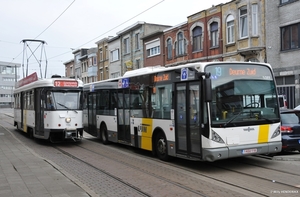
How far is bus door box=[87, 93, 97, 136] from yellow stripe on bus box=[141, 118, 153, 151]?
17.0 feet

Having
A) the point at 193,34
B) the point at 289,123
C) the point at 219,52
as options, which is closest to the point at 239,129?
the point at 289,123

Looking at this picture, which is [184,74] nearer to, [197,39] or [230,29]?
[230,29]

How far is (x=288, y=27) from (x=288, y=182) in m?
16.4

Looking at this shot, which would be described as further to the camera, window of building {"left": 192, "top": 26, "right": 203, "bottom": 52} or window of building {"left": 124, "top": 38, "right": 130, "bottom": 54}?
window of building {"left": 124, "top": 38, "right": 130, "bottom": 54}

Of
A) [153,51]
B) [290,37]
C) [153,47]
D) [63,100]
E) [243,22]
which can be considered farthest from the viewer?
[153,51]

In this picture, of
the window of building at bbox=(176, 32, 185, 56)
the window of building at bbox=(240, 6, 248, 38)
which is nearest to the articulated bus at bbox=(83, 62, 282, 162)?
the window of building at bbox=(240, 6, 248, 38)

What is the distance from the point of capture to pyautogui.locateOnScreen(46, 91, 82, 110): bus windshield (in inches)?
589

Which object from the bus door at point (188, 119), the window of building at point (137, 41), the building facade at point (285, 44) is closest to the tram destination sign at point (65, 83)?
the bus door at point (188, 119)

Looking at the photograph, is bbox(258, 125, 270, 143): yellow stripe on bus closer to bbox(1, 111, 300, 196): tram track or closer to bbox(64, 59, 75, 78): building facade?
bbox(1, 111, 300, 196): tram track

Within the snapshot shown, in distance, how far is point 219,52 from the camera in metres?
26.5

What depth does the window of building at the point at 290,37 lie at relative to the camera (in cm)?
2125

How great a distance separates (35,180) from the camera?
7871 millimetres

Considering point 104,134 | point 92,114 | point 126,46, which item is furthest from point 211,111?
point 126,46

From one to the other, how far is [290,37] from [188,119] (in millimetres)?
15046
